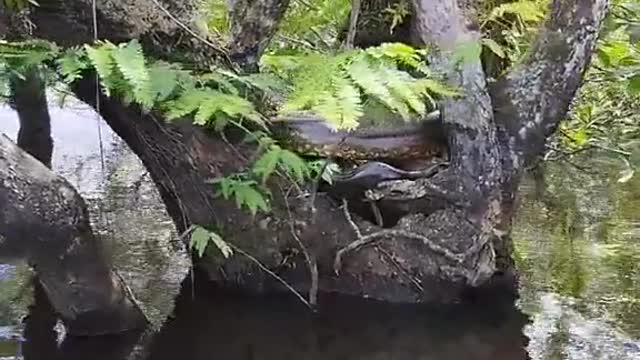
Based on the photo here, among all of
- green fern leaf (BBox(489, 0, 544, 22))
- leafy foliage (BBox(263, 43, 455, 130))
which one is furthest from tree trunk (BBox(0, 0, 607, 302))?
leafy foliage (BBox(263, 43, 455, 130))

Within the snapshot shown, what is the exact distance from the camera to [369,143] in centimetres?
500

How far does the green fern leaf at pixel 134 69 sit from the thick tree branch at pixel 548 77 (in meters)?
2.14

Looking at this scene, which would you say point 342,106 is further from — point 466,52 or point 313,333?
point 313,333

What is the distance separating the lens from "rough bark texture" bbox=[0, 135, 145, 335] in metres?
4.20

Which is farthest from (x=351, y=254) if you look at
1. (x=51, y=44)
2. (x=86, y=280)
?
(x=51, y=44)

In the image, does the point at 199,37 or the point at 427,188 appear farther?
the point at 427,188

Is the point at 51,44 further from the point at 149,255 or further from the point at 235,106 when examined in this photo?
the point at 149,255

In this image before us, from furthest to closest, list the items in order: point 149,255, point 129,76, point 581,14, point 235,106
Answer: point 149,255
point 581,14
point 235,106
point 129,76

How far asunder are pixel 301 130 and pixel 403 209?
71cm

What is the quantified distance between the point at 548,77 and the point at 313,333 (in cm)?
178

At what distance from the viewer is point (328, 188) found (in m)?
5.20

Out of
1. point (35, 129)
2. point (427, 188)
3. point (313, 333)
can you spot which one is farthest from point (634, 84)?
point (35, 129)

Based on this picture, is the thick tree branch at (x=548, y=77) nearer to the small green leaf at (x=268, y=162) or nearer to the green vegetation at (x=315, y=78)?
the green vegetation at (x=315, y=78)

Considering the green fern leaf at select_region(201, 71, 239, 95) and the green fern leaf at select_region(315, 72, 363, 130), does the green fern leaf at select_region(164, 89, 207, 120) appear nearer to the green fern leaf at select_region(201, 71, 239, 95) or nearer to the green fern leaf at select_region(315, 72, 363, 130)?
the green fern leaf at select_region(201, 71, 239, 95)
